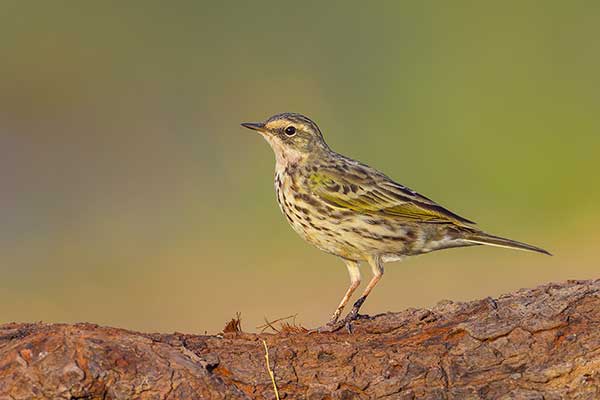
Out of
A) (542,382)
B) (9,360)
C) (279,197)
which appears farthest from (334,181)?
(9,360)

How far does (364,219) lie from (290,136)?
4.74ft

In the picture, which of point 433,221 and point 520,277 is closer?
point 433,221

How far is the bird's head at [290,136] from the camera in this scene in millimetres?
10301

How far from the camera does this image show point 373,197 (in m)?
9.66

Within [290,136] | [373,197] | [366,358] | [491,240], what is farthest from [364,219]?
[366,358]

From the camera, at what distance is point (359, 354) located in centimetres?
657

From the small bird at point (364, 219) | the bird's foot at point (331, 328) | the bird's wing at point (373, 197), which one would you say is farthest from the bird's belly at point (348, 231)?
the bird's foot at point (331, 328)

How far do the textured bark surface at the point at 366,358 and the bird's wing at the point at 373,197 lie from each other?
2707mm

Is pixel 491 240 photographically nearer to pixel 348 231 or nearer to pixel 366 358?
pixel 348 231

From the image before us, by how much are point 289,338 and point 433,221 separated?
309cm

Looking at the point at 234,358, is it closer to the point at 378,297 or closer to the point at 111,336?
the point at 111,336

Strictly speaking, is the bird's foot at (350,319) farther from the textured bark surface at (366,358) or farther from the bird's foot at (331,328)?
the textured bark surface at (366,358)

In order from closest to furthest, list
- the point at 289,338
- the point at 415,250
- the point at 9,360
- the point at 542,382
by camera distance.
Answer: the point at 9,360 < the point at 542,382 < the point at 289,338 < the point at 415,250

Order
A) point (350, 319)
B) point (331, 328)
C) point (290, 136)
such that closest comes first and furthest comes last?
point (331, 328) → point (350, 319) → point (290, 136)
